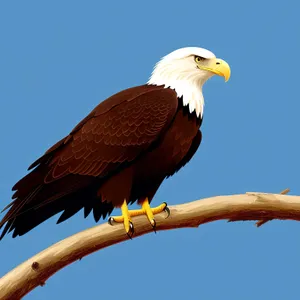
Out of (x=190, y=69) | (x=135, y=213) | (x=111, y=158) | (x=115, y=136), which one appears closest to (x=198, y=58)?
(x=190, y=69)

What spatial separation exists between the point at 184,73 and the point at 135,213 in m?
0.78

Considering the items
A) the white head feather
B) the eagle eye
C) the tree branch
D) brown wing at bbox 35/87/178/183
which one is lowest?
the tree branch

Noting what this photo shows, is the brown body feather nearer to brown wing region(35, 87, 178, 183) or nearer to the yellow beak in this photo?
brown wing region(35, 87, 178, 183)

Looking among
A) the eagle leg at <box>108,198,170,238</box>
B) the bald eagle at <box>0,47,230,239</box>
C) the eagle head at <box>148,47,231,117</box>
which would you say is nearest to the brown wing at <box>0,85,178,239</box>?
the bald eagle at <box>0,47,230,239</box>

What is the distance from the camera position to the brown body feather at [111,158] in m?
3.48

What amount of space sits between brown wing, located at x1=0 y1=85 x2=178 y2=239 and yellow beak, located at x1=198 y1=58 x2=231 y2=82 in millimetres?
260

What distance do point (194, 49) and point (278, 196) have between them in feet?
2.93

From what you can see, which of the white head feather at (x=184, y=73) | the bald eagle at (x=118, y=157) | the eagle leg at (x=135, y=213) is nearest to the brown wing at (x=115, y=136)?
the bald eagle at (x=118, y=157)

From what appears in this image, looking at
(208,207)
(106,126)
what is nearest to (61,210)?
(106,126)

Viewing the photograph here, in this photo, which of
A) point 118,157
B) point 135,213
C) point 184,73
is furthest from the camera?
point 184,73

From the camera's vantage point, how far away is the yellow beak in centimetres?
371

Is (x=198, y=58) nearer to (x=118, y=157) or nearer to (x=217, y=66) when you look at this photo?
(x=217, y=66)

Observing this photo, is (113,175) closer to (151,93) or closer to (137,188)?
(137,188)

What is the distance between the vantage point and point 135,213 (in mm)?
3600
